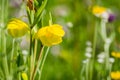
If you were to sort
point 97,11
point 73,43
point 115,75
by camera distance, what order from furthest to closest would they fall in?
point 73,43
point 97,11
point 115,75

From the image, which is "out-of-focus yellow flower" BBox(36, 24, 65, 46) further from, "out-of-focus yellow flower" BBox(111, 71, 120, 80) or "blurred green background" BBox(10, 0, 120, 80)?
"blurred green background" BBox(10, 0, 120, 80)

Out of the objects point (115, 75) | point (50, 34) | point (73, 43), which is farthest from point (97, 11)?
point (50, 34)

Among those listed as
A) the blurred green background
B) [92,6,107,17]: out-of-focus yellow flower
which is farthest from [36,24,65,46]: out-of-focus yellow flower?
[92,6,107,17]: out-of-focus yellow flower

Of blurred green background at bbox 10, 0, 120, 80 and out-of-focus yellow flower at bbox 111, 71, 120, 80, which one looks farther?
blurred green background at bbox 10, 0, 120, 80

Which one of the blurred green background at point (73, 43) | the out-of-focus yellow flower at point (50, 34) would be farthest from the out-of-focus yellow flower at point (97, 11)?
the out-of-focus yellow flower at point (50, 34)

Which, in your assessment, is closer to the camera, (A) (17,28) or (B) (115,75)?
A: (A) (17,28)

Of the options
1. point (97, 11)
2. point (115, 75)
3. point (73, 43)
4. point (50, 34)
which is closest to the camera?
point (50, 34)

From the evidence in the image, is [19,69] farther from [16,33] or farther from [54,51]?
[54,51]

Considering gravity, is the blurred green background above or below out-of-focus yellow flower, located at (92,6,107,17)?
below

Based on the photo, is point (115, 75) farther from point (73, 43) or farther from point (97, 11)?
point (73, 43)
